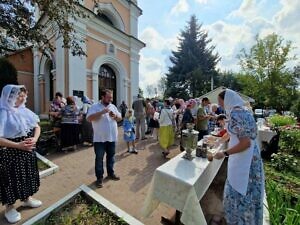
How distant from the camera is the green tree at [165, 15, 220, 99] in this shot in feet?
111

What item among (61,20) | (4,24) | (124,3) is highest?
(124,3)

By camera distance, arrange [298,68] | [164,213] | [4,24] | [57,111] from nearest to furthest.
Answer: [164,213]
[4,24]
[57,111]
[298,68]

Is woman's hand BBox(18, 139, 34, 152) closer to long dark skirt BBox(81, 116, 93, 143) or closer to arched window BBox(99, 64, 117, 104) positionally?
long dark skirt BBox(81, 116, 93, 143)

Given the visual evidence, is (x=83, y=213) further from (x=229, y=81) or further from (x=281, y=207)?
(x=229, y=81)

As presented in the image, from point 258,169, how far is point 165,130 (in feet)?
14.4

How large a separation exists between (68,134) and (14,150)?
4131 millimetres

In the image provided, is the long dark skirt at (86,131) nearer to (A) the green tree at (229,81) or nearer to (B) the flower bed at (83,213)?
(B) the flower bed at (83,213)

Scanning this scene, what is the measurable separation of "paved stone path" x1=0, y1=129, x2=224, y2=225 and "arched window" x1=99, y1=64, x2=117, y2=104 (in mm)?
8580

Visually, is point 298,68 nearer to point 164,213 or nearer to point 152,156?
point 152,156

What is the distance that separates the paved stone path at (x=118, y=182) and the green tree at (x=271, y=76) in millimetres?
22456

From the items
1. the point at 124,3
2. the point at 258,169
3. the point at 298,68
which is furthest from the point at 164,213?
the point at 298,68

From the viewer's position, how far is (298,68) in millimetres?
29109

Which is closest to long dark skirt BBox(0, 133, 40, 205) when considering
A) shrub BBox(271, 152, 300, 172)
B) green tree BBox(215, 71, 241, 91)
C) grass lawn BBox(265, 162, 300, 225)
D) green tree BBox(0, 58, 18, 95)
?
grass lawn BBox(265, 162, 300, 225)

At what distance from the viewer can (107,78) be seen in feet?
53.2
